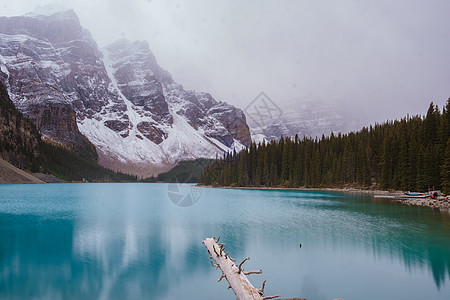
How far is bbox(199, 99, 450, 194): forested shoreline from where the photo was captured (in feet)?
190

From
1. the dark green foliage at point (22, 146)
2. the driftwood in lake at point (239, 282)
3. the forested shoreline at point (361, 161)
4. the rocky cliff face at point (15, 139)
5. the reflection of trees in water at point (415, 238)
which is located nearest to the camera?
the driftwood in lake at point (239, 282)

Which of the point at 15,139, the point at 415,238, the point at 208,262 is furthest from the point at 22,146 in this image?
the point at 415,238

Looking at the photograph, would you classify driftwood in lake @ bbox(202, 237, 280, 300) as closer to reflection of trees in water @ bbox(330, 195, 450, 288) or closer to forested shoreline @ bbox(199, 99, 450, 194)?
reflection of trees in water @ bbox(330, 195, 450, 288)

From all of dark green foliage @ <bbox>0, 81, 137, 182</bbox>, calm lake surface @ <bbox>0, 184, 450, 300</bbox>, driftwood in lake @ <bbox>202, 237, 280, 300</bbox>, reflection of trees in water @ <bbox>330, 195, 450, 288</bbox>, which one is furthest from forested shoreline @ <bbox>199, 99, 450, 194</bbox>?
dark green foliage @ <bbox>0, 81, 137, 182</bbox>

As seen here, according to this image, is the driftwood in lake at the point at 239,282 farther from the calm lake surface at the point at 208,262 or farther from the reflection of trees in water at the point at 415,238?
the reflection of trees in water at the point at 415,238

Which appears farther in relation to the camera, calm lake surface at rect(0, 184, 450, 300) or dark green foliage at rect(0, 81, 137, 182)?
dark green foliage at rect(0, 81, 137, 182)

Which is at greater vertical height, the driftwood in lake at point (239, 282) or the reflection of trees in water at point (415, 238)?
the driftwood in lake at point (239, 282)

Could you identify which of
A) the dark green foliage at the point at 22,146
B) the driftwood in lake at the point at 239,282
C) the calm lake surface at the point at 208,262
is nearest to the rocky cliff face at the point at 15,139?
the dark green foliage at the point at 22,146

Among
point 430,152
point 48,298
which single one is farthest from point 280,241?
point 430,152

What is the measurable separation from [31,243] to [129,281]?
11.5 meters

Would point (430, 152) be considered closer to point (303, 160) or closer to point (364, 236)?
point (364, 236)

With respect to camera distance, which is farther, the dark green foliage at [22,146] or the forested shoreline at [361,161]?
the dark green foliage at [22,146]

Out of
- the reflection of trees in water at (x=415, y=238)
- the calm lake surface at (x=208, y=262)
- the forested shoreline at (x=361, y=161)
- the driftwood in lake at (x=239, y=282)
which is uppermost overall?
the forested shoreline at (x=361, y=161)

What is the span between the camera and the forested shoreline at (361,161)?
190 feet
